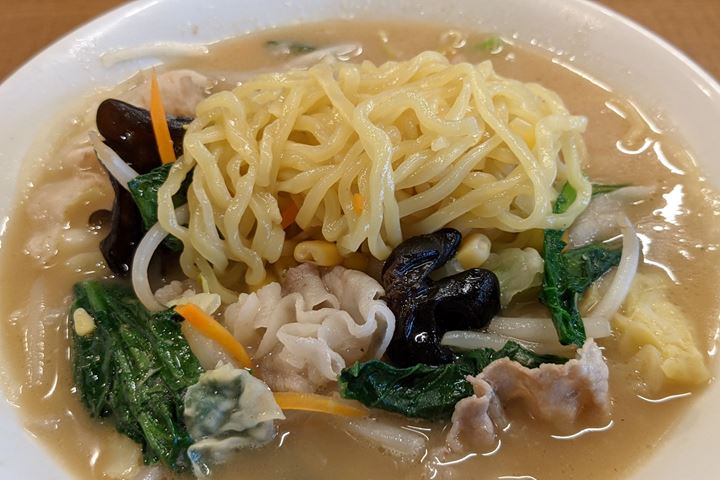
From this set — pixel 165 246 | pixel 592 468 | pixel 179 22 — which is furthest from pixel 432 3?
pixel 592 468

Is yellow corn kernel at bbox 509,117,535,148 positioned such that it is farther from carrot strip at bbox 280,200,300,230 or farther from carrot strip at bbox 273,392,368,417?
carrot strip at bbox 273,392,368,417

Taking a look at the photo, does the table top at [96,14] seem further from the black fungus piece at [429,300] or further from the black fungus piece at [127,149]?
the black fungus piece at [429,300]

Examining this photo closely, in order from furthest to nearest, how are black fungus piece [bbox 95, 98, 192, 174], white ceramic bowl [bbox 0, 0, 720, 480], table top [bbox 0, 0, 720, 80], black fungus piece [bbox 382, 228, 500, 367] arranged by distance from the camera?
1. table top [bbox 0, 0, 720, 80]
2. white ceramic bowl [bbox 0, 0, 720, 480]
3. black fungus piece [bbox 95, 98, 192, 174]
4. black fungus piece [bbox 382, 228, 500, 367]

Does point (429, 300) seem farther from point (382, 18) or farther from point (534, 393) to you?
point (382, 18)

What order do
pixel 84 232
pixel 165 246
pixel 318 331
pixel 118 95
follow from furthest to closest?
pixel 118 95
pixel 84 232
pixel 165 246
pixel 318 331

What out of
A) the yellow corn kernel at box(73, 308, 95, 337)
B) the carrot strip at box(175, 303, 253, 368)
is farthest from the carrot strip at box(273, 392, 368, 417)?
the yellow corn kernel at box(73, 308, 95, 337)

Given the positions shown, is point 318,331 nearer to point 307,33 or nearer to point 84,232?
point 84,232

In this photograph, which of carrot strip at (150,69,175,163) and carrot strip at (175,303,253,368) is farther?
carrot strip at (150,69,175,163)

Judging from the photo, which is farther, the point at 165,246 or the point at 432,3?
the point at 432,3
